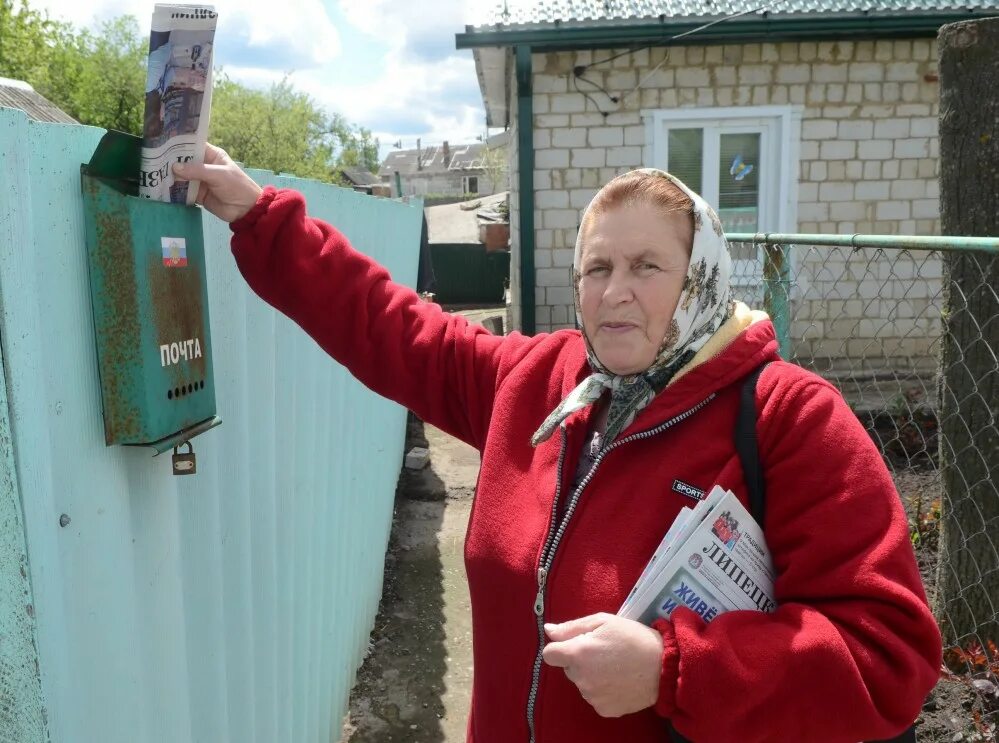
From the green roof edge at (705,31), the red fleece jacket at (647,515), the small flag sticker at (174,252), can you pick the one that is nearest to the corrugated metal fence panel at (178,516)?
the small flag sticker at (174,252)

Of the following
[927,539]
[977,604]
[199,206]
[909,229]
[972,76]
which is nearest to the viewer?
[199,206]

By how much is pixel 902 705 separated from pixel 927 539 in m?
3.68

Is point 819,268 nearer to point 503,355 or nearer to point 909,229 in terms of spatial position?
point 909,229

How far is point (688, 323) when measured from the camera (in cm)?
155

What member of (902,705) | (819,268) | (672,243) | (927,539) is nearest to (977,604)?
(927,539)

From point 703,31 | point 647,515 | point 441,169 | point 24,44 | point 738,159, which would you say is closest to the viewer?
point 647,515

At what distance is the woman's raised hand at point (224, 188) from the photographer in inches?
60.7

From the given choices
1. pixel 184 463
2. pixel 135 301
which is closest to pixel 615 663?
pixel 184 463

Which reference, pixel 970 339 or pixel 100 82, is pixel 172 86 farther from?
pixel 100 82

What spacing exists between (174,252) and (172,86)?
260mm

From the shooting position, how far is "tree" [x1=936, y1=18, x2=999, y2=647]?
2992mm

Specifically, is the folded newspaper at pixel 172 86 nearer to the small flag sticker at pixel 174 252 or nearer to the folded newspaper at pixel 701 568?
the small flag sticker at pixel 174 252

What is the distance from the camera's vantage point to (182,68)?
126 centimetres

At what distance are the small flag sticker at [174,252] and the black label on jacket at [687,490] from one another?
925 mm
